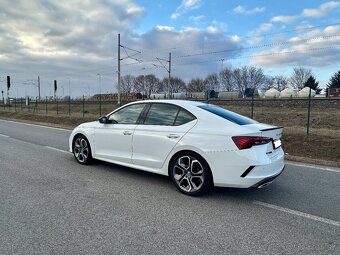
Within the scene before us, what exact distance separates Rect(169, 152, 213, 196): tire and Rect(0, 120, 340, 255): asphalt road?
Answer: 0.52ft

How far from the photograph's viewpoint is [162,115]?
223 inches

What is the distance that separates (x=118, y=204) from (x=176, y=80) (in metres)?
124

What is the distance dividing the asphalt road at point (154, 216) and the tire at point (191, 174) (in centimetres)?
16

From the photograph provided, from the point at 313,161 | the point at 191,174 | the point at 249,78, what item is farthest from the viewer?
the point at 249,78

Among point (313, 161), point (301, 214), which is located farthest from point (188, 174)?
point (313, 161)

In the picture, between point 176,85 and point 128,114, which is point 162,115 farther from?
point 176,85

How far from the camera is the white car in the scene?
4578mm

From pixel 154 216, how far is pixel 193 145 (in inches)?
51.7

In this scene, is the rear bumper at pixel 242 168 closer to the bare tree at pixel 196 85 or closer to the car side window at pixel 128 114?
the car side window at pixel 128 114

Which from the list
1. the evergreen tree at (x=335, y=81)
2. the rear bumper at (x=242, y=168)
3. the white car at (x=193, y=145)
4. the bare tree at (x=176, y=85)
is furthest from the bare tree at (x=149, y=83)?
the rear bumper at (x=242, y=168)

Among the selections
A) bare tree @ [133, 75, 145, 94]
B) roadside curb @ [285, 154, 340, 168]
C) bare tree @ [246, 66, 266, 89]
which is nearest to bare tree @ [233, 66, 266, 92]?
bare tree @ [246, 66, 266, 89]

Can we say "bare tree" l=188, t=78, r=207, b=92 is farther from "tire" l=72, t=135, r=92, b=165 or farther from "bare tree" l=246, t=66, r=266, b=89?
"tire" l=72, t=135, r=92, b=165

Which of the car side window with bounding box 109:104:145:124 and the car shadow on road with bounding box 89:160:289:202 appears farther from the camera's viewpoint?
the car side window with bounding box 109:104:145:124

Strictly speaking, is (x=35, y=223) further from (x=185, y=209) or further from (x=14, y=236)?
(x=185, y=209)
